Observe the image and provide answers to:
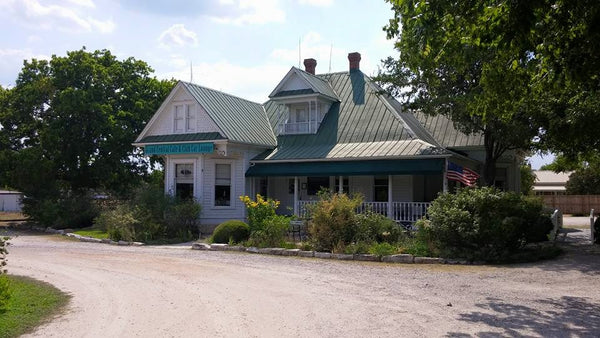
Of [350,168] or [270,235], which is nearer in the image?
[270,235]

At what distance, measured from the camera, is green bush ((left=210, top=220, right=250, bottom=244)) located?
1869 cm

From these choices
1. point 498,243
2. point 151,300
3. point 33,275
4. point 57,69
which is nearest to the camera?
point 151,300

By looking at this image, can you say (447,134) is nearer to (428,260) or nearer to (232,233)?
(232,233)

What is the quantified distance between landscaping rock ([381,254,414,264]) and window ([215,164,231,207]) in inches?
446

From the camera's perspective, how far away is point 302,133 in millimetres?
26156

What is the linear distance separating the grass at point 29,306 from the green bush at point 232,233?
799 centimetres

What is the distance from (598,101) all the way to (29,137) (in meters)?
30.1

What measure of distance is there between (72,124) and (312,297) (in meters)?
25.2

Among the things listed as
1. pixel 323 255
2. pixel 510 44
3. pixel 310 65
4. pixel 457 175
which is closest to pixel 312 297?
pixel 510 44

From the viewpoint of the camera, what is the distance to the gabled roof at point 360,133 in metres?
22.3

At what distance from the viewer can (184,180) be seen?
24.9 metres

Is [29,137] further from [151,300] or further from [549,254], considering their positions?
[549,254]

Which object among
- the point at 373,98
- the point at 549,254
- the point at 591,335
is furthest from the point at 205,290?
the point at 373,98

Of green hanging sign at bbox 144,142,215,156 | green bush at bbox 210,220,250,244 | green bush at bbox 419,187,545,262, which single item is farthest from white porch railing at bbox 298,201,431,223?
green bush at bbox 419,187,545,262
